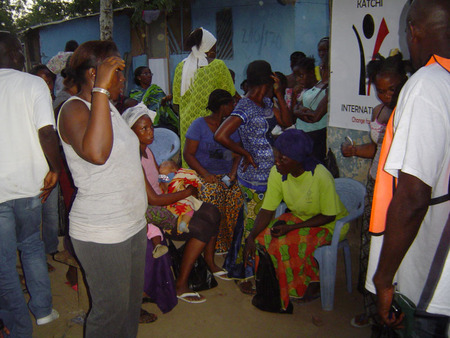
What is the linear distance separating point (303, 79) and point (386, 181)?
368 cm

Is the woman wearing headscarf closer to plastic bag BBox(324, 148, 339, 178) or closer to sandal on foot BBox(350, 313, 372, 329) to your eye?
plastic bag BBox(324, 148, 339, 178)

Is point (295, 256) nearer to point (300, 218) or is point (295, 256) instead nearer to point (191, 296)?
point (300, 218)

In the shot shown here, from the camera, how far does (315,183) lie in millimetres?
2996

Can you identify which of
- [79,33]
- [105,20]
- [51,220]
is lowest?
[51,220]

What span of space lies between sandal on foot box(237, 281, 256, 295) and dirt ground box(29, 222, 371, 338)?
41 mm

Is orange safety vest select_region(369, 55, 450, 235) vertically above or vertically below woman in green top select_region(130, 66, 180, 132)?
below

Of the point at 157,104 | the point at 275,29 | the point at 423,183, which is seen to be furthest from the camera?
the point at 275,29

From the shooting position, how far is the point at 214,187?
349 centimetres

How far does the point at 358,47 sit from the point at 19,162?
3214mm

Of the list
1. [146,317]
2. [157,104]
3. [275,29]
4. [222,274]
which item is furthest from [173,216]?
[275,29]

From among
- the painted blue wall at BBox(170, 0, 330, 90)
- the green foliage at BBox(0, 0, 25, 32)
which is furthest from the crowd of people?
the green foliage at BBox(0, 0, 25, 32)

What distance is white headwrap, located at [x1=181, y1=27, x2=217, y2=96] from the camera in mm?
4723

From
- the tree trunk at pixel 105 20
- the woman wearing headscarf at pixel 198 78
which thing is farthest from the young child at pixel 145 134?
the tree trunk at pixel 105 20

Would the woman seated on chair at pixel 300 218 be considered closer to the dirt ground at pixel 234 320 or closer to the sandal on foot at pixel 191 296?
the dirt ground at pixel 234 320
